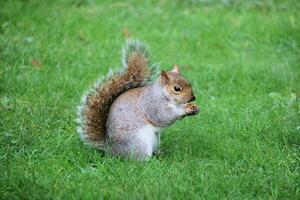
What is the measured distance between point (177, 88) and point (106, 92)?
1.23 ft

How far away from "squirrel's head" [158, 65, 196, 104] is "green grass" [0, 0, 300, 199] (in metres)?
0.31

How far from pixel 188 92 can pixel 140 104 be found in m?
0.26

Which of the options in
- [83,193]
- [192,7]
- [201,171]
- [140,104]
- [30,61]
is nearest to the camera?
[83,193]

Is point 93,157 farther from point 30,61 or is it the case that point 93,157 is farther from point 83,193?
point 30,61

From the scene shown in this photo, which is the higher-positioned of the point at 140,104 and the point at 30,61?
the point at 140,104

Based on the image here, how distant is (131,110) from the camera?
329 cm

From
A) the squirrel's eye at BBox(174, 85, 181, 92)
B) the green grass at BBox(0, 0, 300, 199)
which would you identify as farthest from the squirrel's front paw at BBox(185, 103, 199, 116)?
the green grass at BBox(0, 0, 300, 199)

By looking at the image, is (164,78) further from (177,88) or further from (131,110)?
(131,110)

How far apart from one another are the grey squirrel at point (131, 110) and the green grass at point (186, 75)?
4.0 inches

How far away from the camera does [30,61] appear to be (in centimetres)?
477

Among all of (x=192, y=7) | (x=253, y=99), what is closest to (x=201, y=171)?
(x=253, y=99)

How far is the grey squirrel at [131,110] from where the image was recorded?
326cm

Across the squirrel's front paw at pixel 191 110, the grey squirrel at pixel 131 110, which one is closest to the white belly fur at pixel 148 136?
the grey squirrel at pixel 131 110

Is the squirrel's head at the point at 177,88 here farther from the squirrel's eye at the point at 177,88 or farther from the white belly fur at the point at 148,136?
the white belly fur at the point at 148,136
